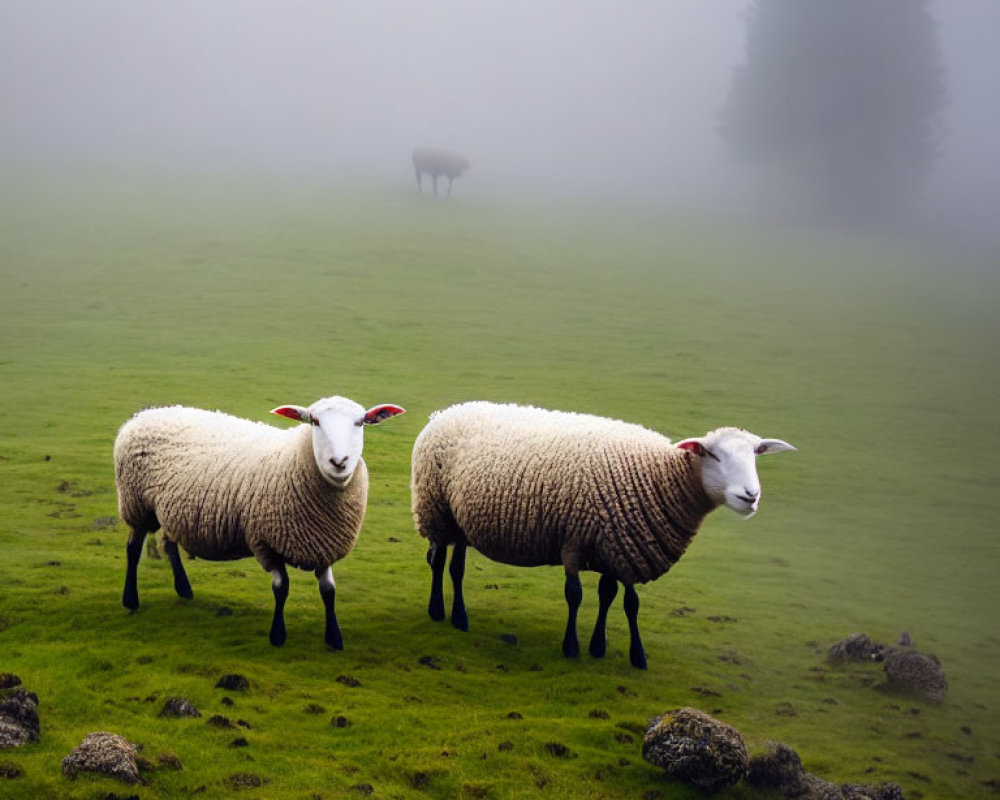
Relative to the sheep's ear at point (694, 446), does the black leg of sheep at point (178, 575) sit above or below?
below

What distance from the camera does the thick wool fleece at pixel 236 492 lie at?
7.28 metres

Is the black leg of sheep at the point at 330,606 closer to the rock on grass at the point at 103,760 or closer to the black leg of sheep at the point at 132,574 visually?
the black leg of sheep at the point at 132,574

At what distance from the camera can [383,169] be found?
49.3 m

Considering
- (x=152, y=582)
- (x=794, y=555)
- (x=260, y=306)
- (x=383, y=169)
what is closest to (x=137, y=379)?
(x=260, y=306)

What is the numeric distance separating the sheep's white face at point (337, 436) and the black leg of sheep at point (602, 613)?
2.26 metres

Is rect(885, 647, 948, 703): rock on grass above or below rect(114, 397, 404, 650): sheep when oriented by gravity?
below

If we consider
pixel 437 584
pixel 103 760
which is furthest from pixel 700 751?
pixel 103 760

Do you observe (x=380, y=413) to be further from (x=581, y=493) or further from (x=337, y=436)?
(x=581, y=493)

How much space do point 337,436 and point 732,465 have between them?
2.85m

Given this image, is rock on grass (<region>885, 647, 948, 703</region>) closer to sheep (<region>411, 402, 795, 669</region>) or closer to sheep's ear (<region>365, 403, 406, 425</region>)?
sheep (<region>411, 402, 795, 669</region>)

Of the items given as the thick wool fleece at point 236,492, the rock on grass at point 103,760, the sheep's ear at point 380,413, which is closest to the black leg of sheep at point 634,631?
the thick wool fleece at point 236,492

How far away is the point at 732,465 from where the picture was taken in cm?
727

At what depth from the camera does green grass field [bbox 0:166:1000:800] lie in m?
6.41

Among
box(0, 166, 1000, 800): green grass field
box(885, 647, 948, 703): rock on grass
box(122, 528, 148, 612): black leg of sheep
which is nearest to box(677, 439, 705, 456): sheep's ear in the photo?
box(0, 166, 1000, 800): green grass field
